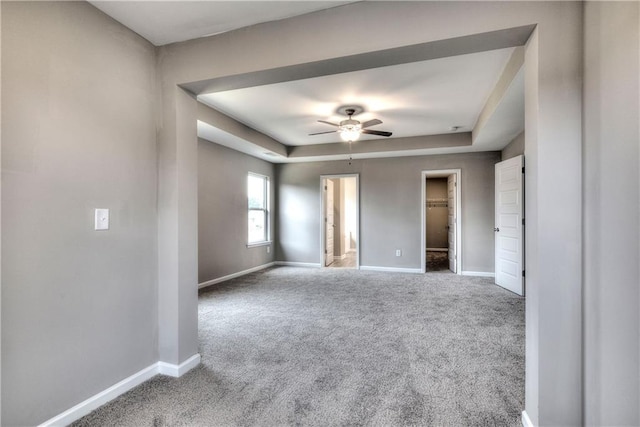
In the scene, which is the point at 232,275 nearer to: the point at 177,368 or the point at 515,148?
the point at 177,368

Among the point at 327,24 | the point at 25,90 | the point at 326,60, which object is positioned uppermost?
the point at 327,24

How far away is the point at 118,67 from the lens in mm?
2016

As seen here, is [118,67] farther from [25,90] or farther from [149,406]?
[149,406]

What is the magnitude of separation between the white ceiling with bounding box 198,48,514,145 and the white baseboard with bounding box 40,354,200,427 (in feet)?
9.28

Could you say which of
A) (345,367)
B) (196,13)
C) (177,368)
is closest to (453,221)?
(345,367)

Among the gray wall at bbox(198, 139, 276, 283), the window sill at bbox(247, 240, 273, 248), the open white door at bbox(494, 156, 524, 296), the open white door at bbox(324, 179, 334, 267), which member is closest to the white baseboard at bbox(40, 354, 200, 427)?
the gray wall at bbox(198, 139, 276, 283)

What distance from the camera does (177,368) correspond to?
7.21 ft

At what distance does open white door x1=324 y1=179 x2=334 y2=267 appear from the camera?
22.5ft

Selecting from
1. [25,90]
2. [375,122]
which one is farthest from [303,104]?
[25,90]

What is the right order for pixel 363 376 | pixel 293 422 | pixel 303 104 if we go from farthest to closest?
pixel 303 104
pixel 363 376
pixel 293 422

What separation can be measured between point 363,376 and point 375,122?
121 inches

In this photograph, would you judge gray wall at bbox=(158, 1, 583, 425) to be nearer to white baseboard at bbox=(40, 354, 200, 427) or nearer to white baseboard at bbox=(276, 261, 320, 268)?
white baseboard at bbox=(40, 354, 200, 427)

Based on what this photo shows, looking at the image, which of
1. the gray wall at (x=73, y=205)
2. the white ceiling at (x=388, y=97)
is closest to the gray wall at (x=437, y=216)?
the white ceiling at (x=388, y=97)

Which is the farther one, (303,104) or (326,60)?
(303,104)
